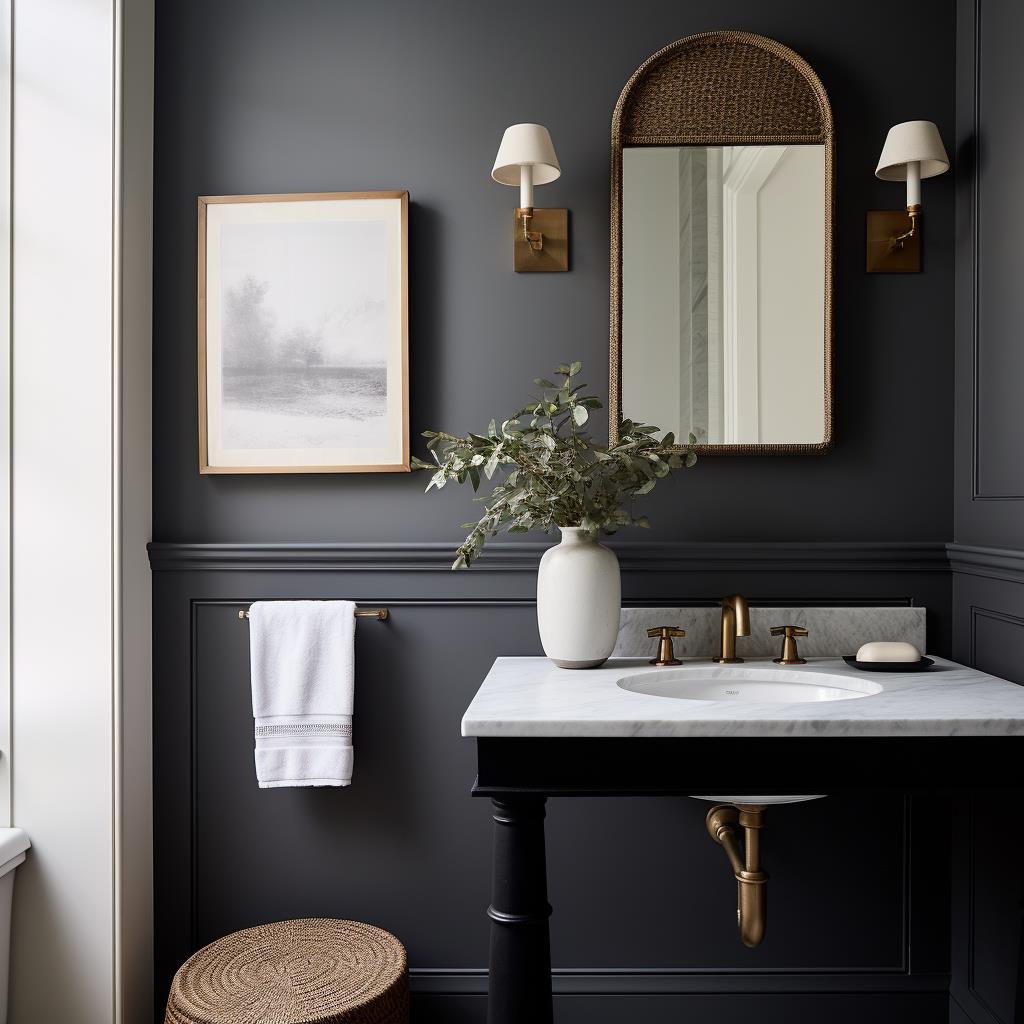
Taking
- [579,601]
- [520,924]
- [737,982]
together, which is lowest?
[737,982]

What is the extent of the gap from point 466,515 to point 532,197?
680 mm

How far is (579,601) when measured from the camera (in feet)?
5.46

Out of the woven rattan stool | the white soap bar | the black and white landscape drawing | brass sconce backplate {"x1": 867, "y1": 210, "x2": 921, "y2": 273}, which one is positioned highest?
Result: brass sconce backplate {"x1": 867, "y1": 210, "x2": 921, "y2": 273}

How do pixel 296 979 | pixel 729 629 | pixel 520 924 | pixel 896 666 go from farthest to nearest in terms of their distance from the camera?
pixel 729 629 → pixel 896 666 → pixel 296 979 → pixel 520 924

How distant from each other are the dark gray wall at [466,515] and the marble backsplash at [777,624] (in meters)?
0.04

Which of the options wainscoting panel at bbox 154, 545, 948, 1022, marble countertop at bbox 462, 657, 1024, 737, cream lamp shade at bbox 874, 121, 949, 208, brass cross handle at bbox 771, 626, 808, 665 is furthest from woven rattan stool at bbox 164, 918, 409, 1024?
cream lamp shade at bbox 874, 121, 949, 208

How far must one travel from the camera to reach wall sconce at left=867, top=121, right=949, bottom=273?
1771mm

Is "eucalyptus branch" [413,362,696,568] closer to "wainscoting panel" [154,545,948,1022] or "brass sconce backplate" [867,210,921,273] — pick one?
"wainscoting panel" [154,545,948,1022]

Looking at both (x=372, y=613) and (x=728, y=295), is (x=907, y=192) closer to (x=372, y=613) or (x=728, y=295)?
(x=728, y=295)

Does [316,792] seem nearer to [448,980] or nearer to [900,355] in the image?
[448,980]

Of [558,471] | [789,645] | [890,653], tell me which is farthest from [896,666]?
[558,471]

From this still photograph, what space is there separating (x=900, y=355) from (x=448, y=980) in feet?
5.41

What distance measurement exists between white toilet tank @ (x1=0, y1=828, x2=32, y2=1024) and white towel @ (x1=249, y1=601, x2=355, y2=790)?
465 mm

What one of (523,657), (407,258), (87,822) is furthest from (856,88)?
(87,822)
